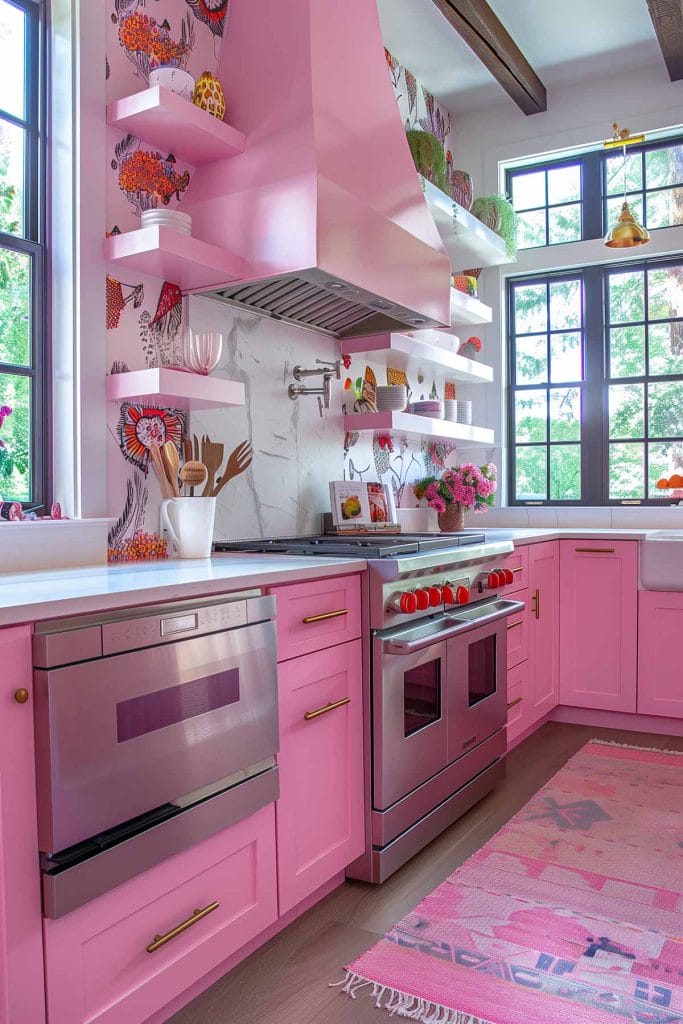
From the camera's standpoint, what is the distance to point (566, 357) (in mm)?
4570

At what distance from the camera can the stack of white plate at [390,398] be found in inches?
139

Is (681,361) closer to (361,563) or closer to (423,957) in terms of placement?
(361,563)

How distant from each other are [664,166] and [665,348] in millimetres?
957

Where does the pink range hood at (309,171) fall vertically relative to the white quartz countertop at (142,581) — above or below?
above

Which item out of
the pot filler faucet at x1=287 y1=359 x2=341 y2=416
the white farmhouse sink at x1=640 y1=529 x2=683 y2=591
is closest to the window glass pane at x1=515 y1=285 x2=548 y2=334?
the white farmhouse sink at x1=640 y1=529 x2=683 y2=591

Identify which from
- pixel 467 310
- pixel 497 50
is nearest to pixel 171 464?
pixel 467 310

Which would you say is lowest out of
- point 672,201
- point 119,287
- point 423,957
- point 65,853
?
point 423,957

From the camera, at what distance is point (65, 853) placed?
1330 mm

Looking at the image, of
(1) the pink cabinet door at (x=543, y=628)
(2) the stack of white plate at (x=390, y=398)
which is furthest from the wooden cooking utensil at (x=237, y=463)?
(1) the pink cabinet door at (x=543, y=628)

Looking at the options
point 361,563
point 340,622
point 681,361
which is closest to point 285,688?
point 340,622

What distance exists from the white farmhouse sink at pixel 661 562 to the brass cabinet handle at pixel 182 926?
2.53 meters

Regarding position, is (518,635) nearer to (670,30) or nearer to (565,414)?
(565,414)

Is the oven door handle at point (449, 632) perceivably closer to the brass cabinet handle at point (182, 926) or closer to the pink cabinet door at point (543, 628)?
the pink cabinet door at point (543, 628)

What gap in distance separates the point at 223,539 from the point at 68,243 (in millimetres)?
1020
